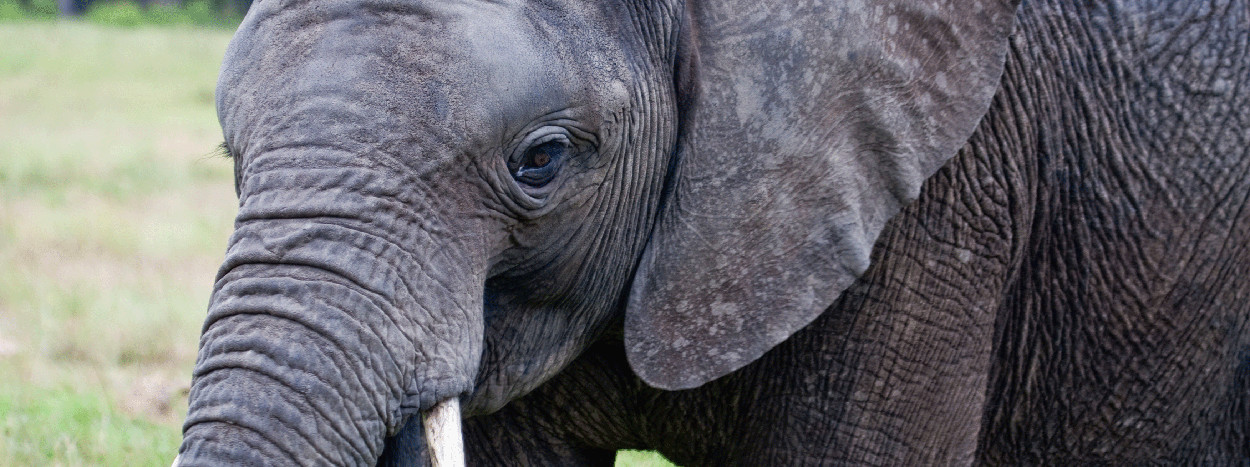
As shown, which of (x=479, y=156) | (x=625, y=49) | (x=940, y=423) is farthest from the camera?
(x=940, y=423)

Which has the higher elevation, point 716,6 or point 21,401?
point 21,401

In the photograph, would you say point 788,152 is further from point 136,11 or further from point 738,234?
point 136,11

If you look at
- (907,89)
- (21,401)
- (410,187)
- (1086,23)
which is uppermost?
(21,401)

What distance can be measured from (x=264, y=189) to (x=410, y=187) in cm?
23

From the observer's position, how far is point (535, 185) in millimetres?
2604

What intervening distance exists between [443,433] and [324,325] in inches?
11.5

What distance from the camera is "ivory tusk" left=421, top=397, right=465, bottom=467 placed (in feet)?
7.95

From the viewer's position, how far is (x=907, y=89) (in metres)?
2.83

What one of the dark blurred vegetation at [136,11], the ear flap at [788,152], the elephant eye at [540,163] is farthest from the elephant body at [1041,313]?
the dark blurred vegetation at [136,11]

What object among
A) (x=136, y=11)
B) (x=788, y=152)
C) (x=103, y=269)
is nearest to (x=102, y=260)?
(x=103, y=269)

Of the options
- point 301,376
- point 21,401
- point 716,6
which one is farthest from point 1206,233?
point 21,401

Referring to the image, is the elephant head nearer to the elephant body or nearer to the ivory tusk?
the ivory tusk

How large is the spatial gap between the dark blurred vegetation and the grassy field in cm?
1521

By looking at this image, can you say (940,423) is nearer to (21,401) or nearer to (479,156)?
(479,156)
